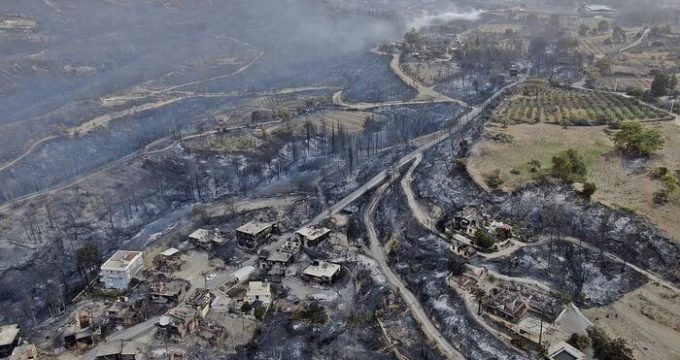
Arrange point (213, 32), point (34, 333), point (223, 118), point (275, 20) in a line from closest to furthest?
point (34, 333)
point (223, 118)
point (213, 32)
point (275, 20)

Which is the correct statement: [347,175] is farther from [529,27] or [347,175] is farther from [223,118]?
[529,27]

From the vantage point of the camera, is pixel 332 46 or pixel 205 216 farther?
pixel 332 46

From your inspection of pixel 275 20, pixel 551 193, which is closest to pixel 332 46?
pixel 275 20

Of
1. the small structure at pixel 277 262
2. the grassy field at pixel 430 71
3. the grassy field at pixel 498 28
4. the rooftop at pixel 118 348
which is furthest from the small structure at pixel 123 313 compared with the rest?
the grassy field at pixel 498 28

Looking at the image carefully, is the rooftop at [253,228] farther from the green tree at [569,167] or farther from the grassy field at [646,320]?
the grassy field at [646,320]

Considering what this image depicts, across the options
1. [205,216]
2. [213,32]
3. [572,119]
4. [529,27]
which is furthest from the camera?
[213,32]

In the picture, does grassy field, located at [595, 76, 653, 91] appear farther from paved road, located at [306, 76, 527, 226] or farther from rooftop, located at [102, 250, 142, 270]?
rooftop, located at [102, 250, 142, 270]

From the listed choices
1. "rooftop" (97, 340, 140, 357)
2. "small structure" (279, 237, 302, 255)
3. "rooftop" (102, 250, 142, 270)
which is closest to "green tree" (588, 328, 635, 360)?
"small structure" (279, 237, 302, 255)
